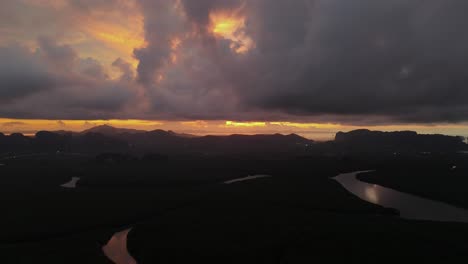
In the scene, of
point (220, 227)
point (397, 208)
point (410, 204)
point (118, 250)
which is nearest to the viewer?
point (118, 250)

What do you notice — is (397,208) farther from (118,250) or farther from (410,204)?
(118,250)

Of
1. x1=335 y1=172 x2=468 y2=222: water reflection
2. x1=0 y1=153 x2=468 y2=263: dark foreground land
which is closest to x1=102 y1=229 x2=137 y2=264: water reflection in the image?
x1=0 y1=153 x2=468 y2=263: dark foreground land

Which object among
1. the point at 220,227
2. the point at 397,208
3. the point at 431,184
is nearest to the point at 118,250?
the point at 220,227

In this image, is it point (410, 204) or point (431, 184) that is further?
point (431, 184)

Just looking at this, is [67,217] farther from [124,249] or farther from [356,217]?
[356,217]

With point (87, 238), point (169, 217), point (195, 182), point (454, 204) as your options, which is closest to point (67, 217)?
point (87, 238)

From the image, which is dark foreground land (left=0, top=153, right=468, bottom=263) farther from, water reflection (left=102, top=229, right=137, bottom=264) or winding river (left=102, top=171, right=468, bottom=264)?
winding river (left=102, top=171, right=468, bottom=264)
